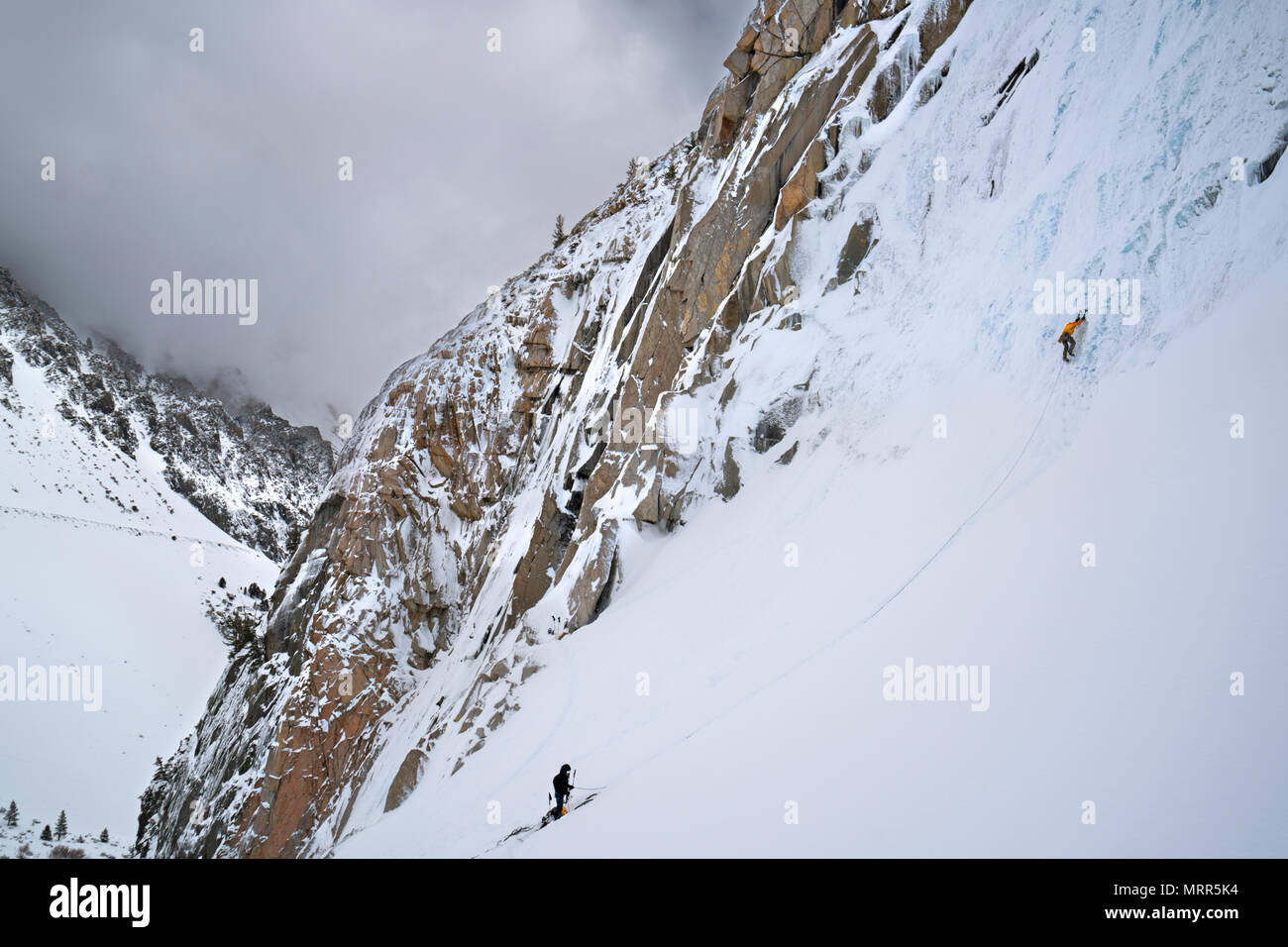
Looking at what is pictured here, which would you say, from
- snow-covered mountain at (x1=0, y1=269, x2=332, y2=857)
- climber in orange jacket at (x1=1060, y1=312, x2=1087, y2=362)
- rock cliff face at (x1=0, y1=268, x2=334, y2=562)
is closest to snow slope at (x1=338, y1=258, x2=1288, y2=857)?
climber in orange jacket at (x1=1060, y1=312, x2=1087, y2=362)

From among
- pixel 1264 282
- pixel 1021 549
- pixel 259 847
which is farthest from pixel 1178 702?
pixel 259 847

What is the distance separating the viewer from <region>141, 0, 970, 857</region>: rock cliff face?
69.3 ft

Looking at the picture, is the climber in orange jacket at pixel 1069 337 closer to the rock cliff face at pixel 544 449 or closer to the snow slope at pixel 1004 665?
the snow slope at pixel 1004 665

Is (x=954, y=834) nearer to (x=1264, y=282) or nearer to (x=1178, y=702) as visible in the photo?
(x=1178, y=702)

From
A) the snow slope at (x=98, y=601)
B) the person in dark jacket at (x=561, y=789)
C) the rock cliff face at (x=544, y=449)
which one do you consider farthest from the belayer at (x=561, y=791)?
the snow slope at (x=98, y=601)

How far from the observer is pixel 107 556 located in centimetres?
9662

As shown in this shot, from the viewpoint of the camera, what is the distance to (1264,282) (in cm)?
902

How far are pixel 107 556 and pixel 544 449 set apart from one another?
93419 mm

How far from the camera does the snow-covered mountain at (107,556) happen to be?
220 ft

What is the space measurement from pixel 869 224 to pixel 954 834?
17.7 metres

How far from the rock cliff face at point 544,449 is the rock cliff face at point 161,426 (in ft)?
322

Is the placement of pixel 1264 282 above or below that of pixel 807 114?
below

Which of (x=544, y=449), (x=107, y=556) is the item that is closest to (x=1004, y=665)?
(x=544, y=449)
